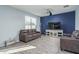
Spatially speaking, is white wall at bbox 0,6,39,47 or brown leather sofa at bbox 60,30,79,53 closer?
brown leather sofa at bbox 60,30,79,53

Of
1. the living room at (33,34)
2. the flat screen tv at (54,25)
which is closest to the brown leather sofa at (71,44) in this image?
the living room at (33,34)

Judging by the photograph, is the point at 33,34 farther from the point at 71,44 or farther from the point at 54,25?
the point at 71,44

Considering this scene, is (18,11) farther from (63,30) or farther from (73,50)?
(63,30)

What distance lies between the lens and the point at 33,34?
5543mm

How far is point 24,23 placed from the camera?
5664 mm

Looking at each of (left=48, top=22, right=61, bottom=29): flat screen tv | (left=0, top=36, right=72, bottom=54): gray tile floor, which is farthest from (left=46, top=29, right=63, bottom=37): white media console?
(left=0, top=36, right=72, bottom=54): gray tile floor

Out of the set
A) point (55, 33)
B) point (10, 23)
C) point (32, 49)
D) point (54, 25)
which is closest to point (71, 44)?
point (32, 49)

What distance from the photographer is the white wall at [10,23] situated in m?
3.78

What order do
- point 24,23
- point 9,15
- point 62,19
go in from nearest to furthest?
point 9,15, point 24,23, point 62,19

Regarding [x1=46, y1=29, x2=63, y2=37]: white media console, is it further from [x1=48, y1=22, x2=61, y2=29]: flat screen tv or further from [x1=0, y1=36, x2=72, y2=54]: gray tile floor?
[x1=0, y1=36, x2=72, y2=54]: gray tile floor

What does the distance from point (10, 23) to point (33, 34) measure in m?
1.97

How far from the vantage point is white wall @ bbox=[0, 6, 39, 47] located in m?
3.78
